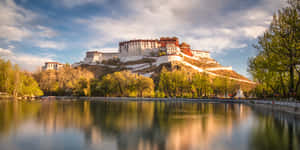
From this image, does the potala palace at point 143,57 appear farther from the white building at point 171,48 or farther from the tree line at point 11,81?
the tree line at point 11,81

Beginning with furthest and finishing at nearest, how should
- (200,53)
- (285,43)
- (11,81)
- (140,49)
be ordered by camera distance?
1. (200,53)
2. (140,49)
3. (11,81)
4. (285,43)

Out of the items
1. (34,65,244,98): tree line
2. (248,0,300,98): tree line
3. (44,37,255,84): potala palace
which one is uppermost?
(44,37,255,84): potala palace

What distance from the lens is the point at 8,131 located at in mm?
12359

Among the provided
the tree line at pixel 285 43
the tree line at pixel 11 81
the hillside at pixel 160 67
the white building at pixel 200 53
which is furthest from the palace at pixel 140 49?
the tree line at pixel 285 43

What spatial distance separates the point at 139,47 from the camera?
135 m

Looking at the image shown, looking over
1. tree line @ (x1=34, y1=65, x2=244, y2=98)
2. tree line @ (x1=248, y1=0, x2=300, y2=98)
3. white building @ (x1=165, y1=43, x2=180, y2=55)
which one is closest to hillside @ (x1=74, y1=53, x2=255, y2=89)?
white building @ (x1=165, y1=43, x2=180, y2=55)

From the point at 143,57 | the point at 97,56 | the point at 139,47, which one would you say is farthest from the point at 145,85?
the point at 97,56

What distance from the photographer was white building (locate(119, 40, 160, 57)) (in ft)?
441

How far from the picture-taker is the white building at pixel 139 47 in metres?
134

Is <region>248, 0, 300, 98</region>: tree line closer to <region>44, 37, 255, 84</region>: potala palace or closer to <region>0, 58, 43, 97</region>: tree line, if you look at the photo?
<region>0, 58, 43, 97</region>: tree line

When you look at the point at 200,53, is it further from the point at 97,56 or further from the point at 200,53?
the point at 97,56

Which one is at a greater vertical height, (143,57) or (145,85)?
(143,57)

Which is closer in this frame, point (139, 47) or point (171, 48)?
point (171, 48)

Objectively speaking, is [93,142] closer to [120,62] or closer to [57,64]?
[120,62]
